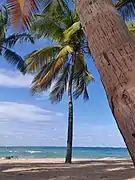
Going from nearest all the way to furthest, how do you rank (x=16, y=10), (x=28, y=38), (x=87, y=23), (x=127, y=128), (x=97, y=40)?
(x=127, y=128) < (x=97, y=40) < (x=87, y=23) < (x=16, y=10) < (x=28, y=38)

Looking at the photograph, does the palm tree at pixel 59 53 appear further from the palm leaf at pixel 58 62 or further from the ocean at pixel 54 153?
the ocean at pixel 54 153

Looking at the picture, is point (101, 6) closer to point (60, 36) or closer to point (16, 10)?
point (16, 10)

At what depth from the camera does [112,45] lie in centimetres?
154

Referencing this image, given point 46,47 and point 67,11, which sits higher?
point 67,11

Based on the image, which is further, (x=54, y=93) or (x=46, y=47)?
(x=54, y=93)

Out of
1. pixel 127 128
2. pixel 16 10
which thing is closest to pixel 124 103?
pixel 127 128

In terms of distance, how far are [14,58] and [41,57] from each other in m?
2.48

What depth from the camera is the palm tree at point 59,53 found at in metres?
16.6

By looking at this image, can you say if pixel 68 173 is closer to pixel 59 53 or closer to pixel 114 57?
pixel 59 53

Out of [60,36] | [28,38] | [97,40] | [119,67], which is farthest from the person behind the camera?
[28,38]

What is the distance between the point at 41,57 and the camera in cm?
1733

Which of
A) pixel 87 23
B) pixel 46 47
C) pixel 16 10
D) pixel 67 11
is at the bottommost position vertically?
pixel 87 23

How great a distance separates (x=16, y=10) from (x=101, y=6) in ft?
19.4

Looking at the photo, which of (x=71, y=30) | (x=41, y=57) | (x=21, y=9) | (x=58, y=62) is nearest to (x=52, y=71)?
(x=58, y=62)
